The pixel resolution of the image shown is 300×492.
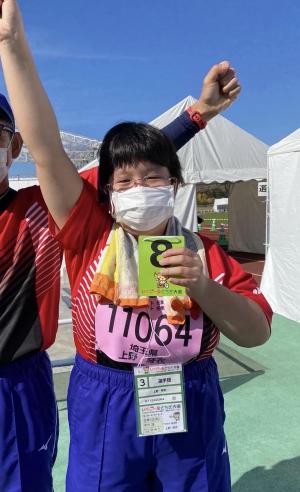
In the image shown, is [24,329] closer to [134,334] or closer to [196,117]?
[134,334]

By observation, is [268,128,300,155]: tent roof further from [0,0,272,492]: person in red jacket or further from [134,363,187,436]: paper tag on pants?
[134,363,187,436]: paper tag on pants

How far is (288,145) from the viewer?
6.46 m

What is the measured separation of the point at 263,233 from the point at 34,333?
14.2m

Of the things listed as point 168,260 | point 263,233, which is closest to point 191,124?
point 168,260

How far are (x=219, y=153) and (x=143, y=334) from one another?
915 centimetres

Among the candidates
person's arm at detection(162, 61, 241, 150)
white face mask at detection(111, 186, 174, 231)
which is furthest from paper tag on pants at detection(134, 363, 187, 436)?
person's arm at detection(162, 61, 241, 150)

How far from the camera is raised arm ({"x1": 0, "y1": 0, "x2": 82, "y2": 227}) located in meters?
1.29

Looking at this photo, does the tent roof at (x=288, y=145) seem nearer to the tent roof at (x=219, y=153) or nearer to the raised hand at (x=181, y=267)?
the tent roof at (x=219, y=153)

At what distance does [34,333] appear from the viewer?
64.3 inches

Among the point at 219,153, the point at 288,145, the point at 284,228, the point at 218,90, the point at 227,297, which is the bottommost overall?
the point at 227,297

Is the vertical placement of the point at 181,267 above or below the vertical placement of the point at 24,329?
above

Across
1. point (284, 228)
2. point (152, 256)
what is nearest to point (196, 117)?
point (152, 256)

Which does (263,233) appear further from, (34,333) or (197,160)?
(34,333)

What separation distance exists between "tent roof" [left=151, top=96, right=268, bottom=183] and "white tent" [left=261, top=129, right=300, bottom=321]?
2.85 metres
